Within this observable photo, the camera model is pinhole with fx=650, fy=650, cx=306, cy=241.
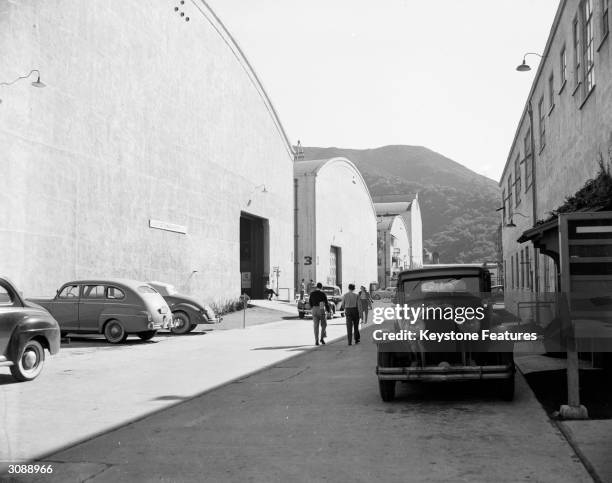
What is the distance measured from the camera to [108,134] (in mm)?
23984

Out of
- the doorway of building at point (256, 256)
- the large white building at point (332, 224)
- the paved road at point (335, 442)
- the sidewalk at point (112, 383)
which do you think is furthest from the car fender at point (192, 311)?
the large white building at point (332, 224)

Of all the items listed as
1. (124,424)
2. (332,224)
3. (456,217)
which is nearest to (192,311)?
(124,424)

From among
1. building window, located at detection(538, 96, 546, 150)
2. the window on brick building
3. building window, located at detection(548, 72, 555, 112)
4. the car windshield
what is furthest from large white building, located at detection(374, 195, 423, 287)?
the car windshield

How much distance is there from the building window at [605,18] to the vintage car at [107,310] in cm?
1311

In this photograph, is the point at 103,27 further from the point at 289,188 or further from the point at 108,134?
the point at 289,188

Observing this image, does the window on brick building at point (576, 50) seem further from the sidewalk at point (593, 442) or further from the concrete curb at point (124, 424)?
the sidewalk at point (593, 442)

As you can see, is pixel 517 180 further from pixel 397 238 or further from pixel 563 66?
pixel 397 238

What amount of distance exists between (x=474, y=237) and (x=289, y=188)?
87.6 m

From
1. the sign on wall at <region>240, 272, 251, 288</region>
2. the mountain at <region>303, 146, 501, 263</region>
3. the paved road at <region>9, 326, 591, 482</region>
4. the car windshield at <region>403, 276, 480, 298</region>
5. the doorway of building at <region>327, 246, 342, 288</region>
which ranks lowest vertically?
the paved road at <region>9, 326, 591, 482</region>

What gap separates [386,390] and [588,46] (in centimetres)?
1143

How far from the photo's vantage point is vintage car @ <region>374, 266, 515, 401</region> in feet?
27.3

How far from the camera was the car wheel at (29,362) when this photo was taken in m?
10.4

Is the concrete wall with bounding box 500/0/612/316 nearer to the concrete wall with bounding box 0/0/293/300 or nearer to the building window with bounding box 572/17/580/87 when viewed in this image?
the building window with bounding box 572/17/580/87

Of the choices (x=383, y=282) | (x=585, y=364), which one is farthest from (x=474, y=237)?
(x=585, y=364)
